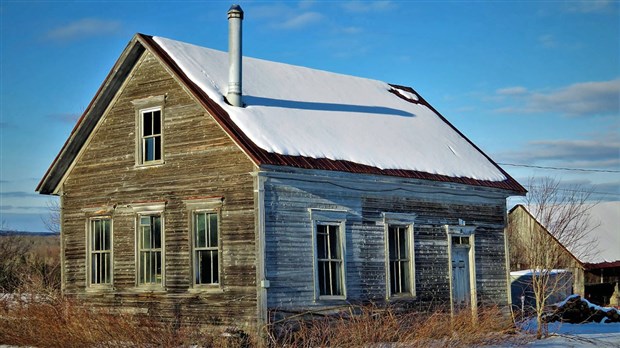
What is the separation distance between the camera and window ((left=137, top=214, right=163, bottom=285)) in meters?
19.8

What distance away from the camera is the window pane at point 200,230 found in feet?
62.0

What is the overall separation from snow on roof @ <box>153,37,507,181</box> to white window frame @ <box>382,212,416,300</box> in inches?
Result: 46.0

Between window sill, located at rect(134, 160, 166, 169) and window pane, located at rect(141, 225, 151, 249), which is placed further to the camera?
window pane, located at rect(141, 225, 151, 249)

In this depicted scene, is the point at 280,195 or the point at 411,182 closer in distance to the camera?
the point at 280,195

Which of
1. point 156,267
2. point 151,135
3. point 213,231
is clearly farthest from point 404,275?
point 151,135

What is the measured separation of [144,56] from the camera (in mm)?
20391

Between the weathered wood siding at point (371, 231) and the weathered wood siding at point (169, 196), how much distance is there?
0.67m

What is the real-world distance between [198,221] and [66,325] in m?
3.45

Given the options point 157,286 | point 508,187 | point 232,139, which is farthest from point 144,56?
point 508,187

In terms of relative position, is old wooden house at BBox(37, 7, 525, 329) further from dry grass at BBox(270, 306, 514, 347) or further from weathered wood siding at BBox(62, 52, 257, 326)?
dry grass at BBox(270, 306, 514, 347)

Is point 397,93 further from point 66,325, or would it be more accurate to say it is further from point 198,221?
point 66,325

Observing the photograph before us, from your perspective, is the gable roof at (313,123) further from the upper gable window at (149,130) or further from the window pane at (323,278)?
the window pane at (323,278)

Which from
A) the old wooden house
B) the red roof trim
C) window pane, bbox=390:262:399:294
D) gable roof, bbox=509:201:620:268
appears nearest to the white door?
the old wooden house

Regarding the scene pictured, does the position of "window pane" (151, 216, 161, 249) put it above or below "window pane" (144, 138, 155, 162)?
below
